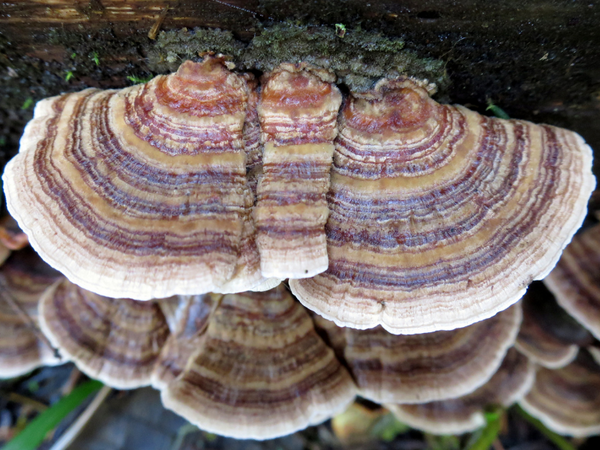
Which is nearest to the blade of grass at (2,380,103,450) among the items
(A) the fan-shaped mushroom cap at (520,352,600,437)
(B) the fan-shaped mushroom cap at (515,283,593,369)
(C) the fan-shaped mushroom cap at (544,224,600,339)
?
(B) the fan-shaped mushroom cap at (515,283,593,369)

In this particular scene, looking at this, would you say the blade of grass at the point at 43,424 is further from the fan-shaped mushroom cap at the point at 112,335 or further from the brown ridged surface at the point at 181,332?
the brown ridged surface at the point at 181,332

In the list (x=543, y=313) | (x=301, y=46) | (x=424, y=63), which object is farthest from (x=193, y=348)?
(x=543, y=313)

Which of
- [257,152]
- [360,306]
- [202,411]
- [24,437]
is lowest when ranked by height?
[24,437]

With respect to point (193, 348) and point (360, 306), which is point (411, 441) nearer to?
point (193, 348)

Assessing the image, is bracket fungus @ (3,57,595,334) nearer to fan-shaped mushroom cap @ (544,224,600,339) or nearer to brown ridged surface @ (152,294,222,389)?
brown ridged surface @ (152,294,222,389)

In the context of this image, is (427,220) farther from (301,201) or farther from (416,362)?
(416,362)

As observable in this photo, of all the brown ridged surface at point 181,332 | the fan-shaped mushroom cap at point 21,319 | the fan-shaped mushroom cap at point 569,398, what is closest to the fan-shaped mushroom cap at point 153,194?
the brown ridged surface at point 181,332
